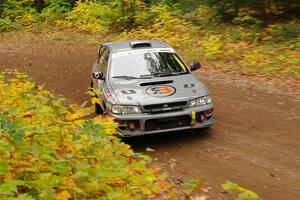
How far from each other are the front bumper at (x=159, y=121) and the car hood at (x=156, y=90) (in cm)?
24

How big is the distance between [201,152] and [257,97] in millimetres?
3936

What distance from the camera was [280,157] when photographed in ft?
22.9

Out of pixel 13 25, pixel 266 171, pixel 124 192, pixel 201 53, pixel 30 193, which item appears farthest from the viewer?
pixel 13 25

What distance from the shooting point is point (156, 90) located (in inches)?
307

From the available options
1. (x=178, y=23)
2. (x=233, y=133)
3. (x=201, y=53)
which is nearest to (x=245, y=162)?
(x=233, y=133)

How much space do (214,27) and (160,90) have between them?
10843 mm

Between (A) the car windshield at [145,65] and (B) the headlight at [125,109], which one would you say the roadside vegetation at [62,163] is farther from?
(A) the car windshield at [145,65]

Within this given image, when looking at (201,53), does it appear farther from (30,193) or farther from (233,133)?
(30,193)

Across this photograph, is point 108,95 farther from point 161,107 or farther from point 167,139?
point 167,139

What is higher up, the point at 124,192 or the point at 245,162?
the point at 124,192

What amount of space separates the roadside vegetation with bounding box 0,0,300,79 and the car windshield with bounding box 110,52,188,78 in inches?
198

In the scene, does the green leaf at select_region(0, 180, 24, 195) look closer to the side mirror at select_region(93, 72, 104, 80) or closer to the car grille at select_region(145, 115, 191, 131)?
the car grille at select_region(145, 115, 191, 131)

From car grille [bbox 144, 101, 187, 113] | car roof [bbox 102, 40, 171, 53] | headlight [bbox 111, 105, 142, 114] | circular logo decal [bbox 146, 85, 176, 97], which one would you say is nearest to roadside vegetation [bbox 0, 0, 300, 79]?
car roof [bbox 102, 40, 171, 53]

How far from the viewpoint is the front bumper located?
7.41m
